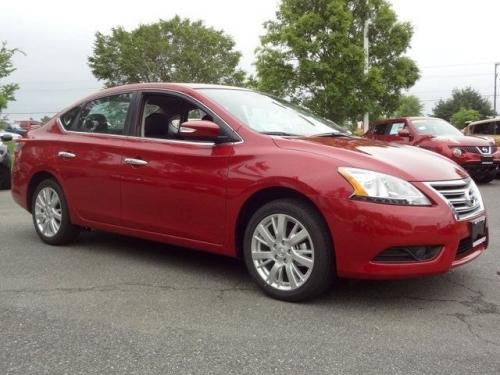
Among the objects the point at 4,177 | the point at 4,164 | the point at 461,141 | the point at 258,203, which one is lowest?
the point at 4,177

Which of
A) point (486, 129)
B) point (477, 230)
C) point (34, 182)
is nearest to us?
point (477, 230)

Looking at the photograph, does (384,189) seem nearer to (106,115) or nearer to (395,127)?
(106,115)

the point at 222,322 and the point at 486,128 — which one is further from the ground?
the point at 486,128

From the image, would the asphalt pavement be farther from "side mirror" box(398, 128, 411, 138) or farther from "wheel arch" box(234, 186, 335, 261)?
"side mirror" box(398, 128, 411, 138)

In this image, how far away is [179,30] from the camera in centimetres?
4194

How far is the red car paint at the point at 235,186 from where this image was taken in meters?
3.83

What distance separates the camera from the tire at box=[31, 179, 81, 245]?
5.90 m

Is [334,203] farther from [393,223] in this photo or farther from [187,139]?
[187,139]

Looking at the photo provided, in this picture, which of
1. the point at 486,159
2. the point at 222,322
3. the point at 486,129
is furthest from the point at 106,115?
the point at 486,129

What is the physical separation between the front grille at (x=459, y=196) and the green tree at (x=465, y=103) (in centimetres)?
7093

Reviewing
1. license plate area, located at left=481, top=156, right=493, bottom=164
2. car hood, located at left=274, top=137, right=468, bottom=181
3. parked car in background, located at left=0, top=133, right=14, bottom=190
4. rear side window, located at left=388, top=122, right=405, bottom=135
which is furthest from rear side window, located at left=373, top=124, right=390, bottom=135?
car hood, located at left=274, top=137, right=468, bottom=181

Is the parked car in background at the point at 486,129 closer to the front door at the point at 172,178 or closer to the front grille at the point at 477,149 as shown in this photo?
the front grille at the point at 477,149

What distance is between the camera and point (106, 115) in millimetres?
5648

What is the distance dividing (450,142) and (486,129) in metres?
3.80
